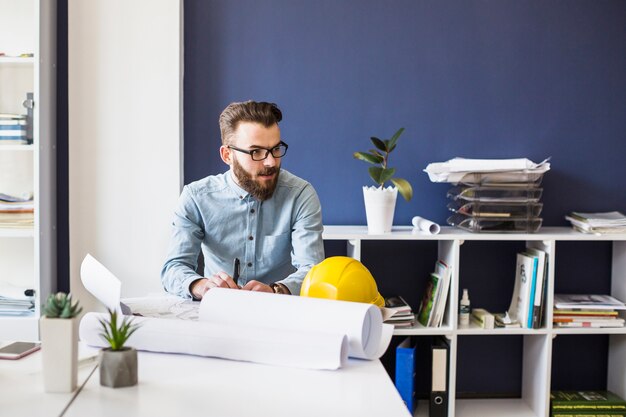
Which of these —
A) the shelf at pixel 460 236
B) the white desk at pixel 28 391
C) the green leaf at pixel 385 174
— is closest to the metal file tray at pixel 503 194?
the shelf at pixel 460 236

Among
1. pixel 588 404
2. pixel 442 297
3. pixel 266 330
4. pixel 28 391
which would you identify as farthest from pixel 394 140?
pixel 28 391

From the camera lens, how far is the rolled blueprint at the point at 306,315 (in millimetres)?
1354

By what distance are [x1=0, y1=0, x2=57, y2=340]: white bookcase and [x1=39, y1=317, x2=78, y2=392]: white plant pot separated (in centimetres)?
187

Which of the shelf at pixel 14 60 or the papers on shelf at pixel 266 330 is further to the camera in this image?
the shelf at pixel 14 60

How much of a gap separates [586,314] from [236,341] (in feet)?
7.20

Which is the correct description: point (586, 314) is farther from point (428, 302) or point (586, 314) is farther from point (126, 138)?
point (126, 138)

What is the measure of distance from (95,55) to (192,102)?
453 mm

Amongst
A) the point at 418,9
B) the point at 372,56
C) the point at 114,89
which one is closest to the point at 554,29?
the point at 418,9

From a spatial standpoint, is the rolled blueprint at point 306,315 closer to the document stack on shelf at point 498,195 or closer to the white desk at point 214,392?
the white desk at point 214,392

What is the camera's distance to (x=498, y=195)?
3.08 meters

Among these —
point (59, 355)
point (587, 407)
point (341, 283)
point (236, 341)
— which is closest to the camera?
point (59, 355)

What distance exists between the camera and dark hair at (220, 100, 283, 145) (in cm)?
218

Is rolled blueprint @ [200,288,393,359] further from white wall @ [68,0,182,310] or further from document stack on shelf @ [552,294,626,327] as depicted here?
document stack on shelf @ [552,294,626,327]

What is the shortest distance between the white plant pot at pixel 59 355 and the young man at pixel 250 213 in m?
0.95
